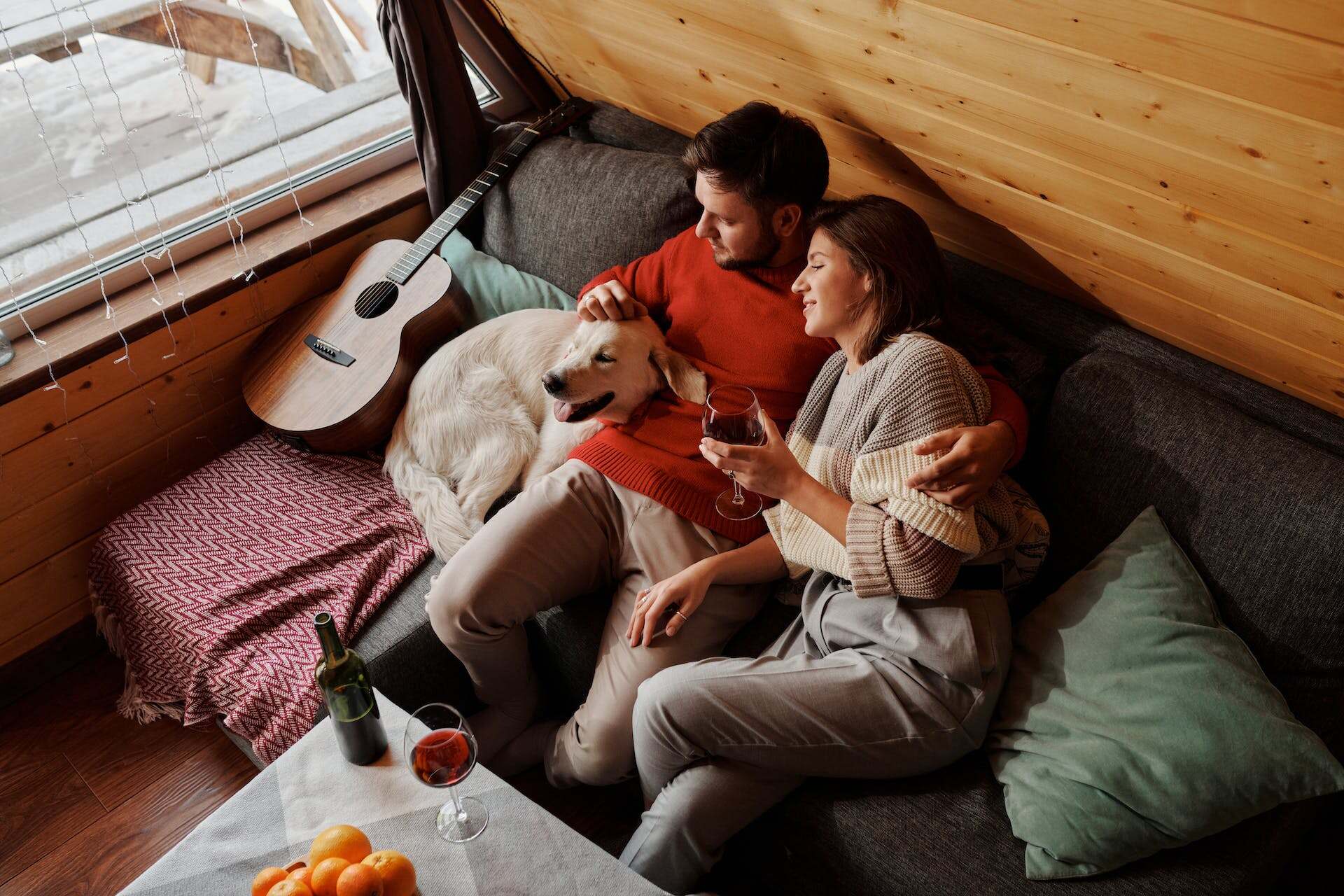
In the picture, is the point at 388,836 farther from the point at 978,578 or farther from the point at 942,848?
the point at 978,578

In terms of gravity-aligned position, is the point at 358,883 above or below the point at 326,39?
below

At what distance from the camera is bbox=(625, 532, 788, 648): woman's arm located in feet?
5.39

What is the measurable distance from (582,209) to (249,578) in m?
1.15

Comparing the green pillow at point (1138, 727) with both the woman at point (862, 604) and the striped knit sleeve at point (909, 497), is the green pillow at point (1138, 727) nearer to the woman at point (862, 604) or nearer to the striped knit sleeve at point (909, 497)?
the woman at point (862, 604)

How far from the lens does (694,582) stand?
164 centimetres

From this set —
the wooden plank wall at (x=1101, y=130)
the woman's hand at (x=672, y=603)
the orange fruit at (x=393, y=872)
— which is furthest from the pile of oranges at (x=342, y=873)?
the wooden plank wall at (x=1101, y=130)

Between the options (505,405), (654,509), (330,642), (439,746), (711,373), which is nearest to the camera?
(439,746)

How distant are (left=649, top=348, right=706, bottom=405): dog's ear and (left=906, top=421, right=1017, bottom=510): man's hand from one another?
1.87 feet

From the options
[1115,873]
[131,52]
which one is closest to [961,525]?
[1115,873]

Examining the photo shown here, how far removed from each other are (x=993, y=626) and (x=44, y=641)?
223 cm

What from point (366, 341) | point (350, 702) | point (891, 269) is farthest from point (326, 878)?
point (366, 341)

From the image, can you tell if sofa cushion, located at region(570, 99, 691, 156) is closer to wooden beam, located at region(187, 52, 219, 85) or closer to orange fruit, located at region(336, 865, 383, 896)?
wooden beam, located at region(187, 52, 219, 85)

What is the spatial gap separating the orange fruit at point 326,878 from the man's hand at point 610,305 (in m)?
1.13

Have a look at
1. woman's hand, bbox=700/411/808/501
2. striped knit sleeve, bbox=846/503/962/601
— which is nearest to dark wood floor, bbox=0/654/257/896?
woman's hand, bbox=700/411/808/501
